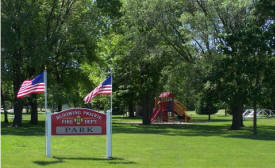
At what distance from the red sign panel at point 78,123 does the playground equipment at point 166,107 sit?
3037cm

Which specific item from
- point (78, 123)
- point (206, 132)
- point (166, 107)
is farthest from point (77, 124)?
point (166, 107)

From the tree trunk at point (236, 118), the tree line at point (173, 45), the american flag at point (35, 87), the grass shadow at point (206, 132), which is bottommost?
the grass shadow at point (206, 132)

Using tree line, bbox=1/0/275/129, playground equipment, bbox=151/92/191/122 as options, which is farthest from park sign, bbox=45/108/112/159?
playground equipment, bbox=151/92/191/122

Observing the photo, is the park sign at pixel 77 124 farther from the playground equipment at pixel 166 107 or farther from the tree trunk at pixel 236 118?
the playground equipment at pixel 166 107

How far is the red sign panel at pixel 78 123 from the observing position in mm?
14070

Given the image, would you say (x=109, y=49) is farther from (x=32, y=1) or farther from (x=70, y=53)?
(x=32, y=1)

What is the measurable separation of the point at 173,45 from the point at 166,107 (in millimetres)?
14940

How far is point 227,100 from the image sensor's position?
25.9 meters

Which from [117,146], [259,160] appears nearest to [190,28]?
[117,146]

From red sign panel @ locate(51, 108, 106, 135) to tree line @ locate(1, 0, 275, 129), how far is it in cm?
1276

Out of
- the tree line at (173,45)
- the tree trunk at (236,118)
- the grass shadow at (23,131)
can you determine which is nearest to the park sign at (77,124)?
the grass shadow at (23,131)

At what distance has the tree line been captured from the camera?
24859mm

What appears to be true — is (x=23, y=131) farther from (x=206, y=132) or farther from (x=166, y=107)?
(x=166, y=107)

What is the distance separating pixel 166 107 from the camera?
4594cm
